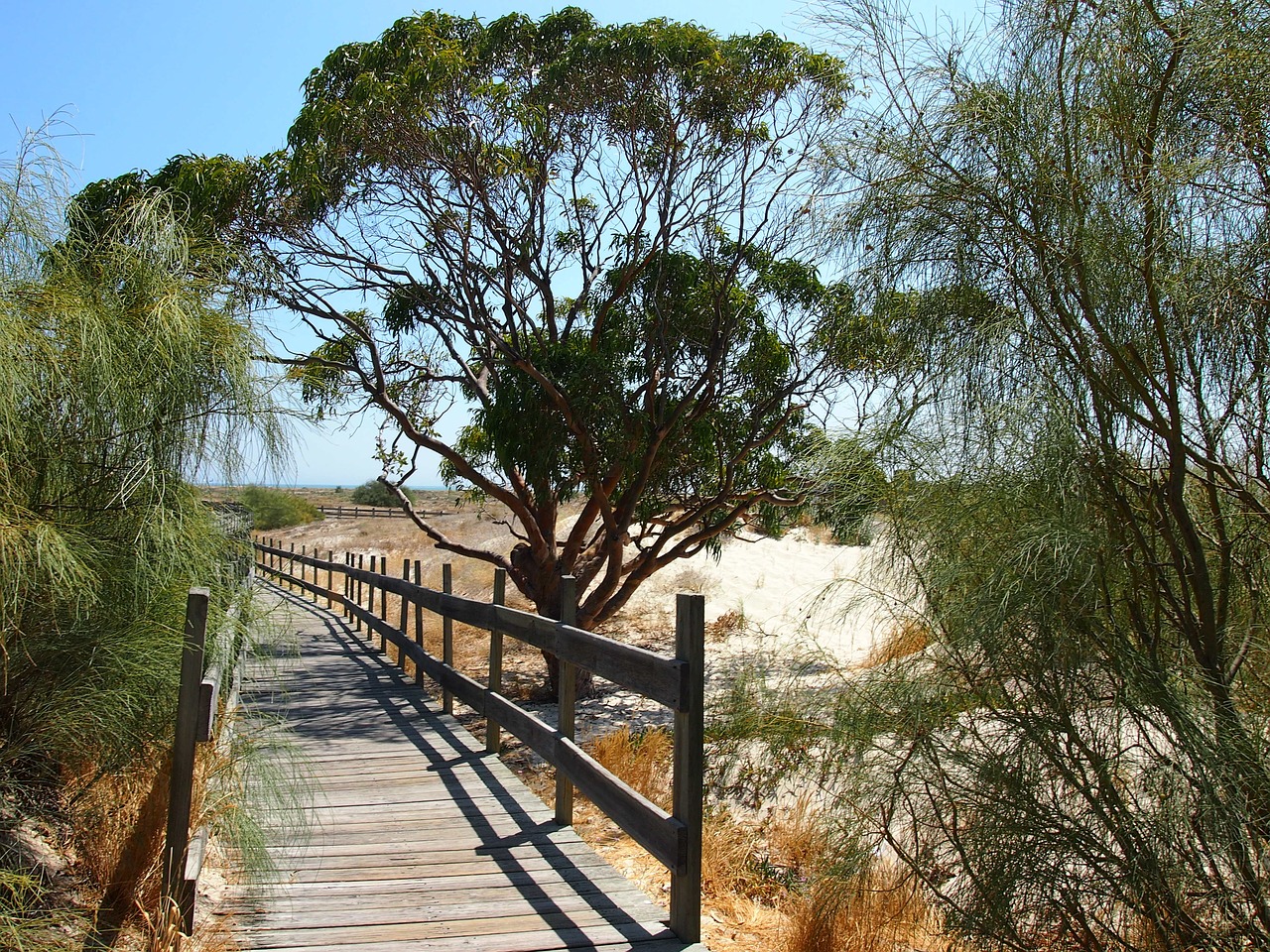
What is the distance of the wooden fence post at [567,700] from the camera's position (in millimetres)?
5316

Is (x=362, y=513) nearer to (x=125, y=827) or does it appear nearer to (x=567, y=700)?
(x=567, y=700)

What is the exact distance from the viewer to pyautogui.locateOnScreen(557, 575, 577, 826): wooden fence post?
17.4 feet

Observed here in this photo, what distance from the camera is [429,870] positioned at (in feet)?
15.4

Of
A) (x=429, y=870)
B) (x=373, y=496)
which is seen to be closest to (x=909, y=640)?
(x=429, y=870)

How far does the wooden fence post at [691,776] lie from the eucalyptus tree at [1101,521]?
59cm

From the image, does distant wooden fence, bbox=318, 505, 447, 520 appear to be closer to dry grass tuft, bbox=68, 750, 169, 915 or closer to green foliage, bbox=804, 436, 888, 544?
dry grass tuft, bbox=68, 750, 169, 915

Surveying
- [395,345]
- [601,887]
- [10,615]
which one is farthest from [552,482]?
[10,615]

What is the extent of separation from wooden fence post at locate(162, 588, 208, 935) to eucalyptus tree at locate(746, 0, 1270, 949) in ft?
7.64

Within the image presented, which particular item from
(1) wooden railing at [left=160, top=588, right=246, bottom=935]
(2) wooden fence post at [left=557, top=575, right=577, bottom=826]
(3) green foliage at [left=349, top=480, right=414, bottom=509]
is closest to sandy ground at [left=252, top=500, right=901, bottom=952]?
(2) wooden fence post at [left=557, top=575, right=577, bottom=826]

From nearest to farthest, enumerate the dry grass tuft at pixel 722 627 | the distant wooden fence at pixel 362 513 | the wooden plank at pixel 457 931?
the wooden plank at pixel 457 931
the dry grass tuft at pixel 722 627
the distant wooden fence at pixel 362 513

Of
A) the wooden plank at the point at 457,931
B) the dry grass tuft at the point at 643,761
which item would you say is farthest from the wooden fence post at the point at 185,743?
the dry grass tuft at the point at 643,761

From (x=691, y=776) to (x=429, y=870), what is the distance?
1.62 metres

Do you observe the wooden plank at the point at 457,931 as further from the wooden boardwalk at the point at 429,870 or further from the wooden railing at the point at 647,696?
the wooden railing at the point at 647,696

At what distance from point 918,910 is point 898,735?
124 centimetres
